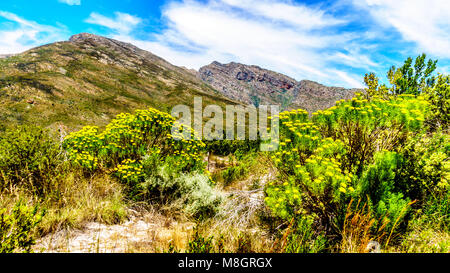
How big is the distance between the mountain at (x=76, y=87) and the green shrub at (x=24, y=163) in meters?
55.0

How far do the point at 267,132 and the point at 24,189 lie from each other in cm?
406

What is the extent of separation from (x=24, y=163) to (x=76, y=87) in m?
115

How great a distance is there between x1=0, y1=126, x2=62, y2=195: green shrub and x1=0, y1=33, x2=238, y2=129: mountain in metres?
55.0

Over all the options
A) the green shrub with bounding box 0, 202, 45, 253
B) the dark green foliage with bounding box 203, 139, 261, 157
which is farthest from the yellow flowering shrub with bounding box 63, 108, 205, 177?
the dark green foliage with bounding box 203, 139, 261, 157

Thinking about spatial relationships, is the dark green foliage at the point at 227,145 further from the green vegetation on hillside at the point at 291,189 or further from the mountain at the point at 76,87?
the mountain at the point at 76,87

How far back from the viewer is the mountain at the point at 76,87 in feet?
214

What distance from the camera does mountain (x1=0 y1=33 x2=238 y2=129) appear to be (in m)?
65.1

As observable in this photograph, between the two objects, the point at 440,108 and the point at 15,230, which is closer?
the point at 15,230

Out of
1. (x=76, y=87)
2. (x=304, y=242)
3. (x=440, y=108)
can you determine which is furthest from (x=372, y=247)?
(x=76, y=87)

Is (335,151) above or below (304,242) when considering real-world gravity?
above

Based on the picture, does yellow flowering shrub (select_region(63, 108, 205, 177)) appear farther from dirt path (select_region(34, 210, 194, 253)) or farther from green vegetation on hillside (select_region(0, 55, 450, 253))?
dirt path (select_region(34, 210, 194, 253))

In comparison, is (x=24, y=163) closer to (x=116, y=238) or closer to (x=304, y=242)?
(x=116, y=238)

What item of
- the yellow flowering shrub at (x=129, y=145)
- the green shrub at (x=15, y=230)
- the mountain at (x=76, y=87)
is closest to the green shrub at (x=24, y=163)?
the yellow flowering shrub at (x=129, y=145)

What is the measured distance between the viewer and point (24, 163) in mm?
3537
